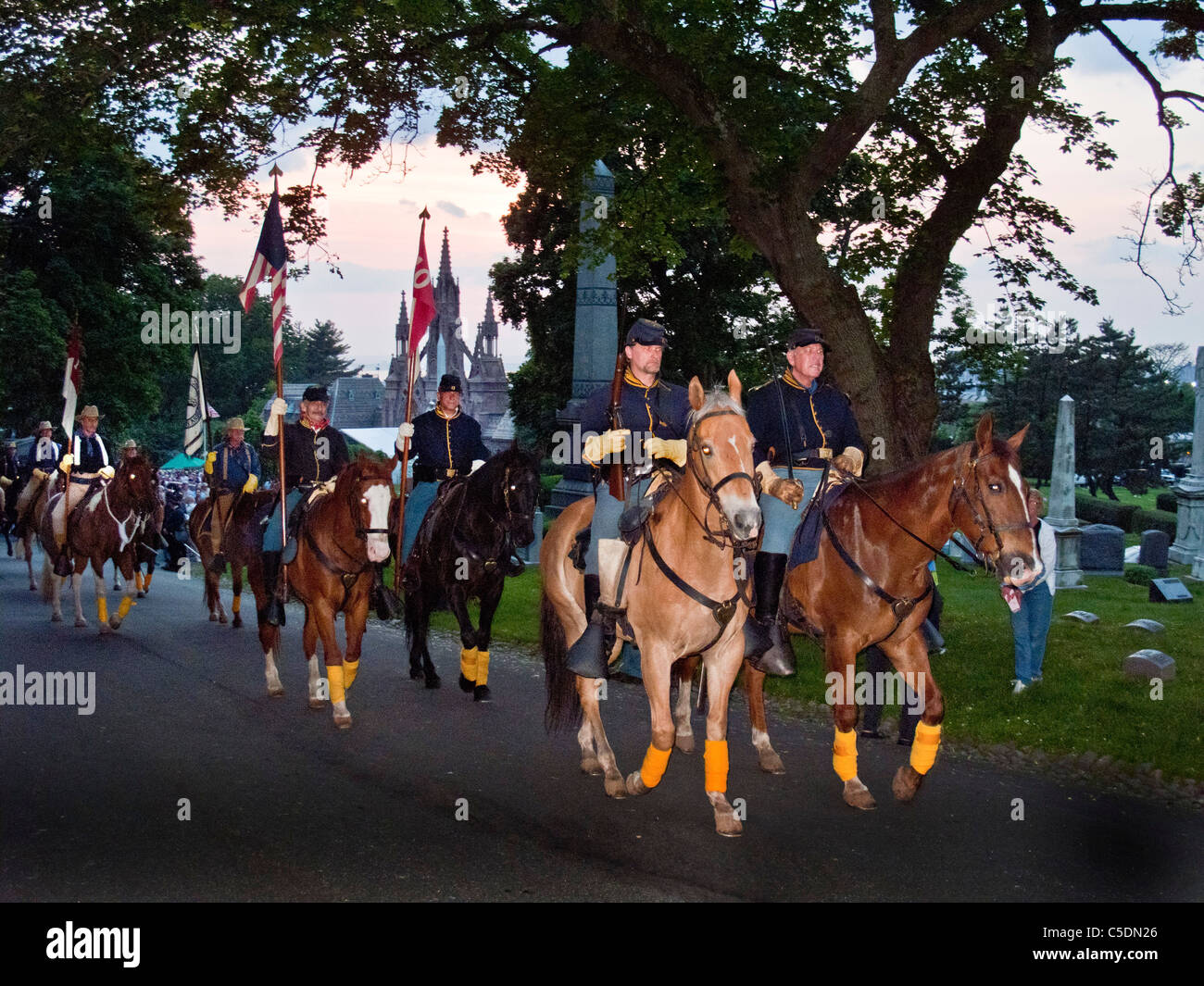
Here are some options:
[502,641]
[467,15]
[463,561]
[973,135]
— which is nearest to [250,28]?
[467,15]

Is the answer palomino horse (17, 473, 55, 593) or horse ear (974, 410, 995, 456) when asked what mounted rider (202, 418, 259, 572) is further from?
horse ear (974, 410, 995, 456)

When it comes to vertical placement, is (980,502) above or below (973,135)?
below

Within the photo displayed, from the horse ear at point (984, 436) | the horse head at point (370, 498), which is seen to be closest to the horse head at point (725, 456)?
the horse ear at point (984, 436)

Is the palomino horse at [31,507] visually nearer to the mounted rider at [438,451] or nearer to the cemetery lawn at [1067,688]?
the cemetery lawn at [1067,688]

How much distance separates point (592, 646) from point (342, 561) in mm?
3403

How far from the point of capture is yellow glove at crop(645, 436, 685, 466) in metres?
7.23

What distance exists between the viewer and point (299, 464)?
1145 cm

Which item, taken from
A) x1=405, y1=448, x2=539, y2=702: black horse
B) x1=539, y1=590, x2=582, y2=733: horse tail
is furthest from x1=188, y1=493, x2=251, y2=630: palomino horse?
x1=539, y1=590, x2=582, y2=733: horse tail

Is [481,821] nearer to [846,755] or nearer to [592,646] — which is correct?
[592,646]

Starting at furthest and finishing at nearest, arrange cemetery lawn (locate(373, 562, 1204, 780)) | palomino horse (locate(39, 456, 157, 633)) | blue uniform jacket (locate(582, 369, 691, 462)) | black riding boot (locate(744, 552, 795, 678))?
palomino horse (locate(39, 456, 157, 633)) < cemetery lawn (locate(373, 562, 1204, 780)) < black riding boot (locate(744, 552, 795, 678)) < blue uniform jacket (locate(582, 369, 691, 462))

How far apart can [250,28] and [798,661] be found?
31.8ft

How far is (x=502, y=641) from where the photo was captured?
15.2 meters

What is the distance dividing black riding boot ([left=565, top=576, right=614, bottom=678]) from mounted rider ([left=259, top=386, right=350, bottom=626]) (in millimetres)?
3945
